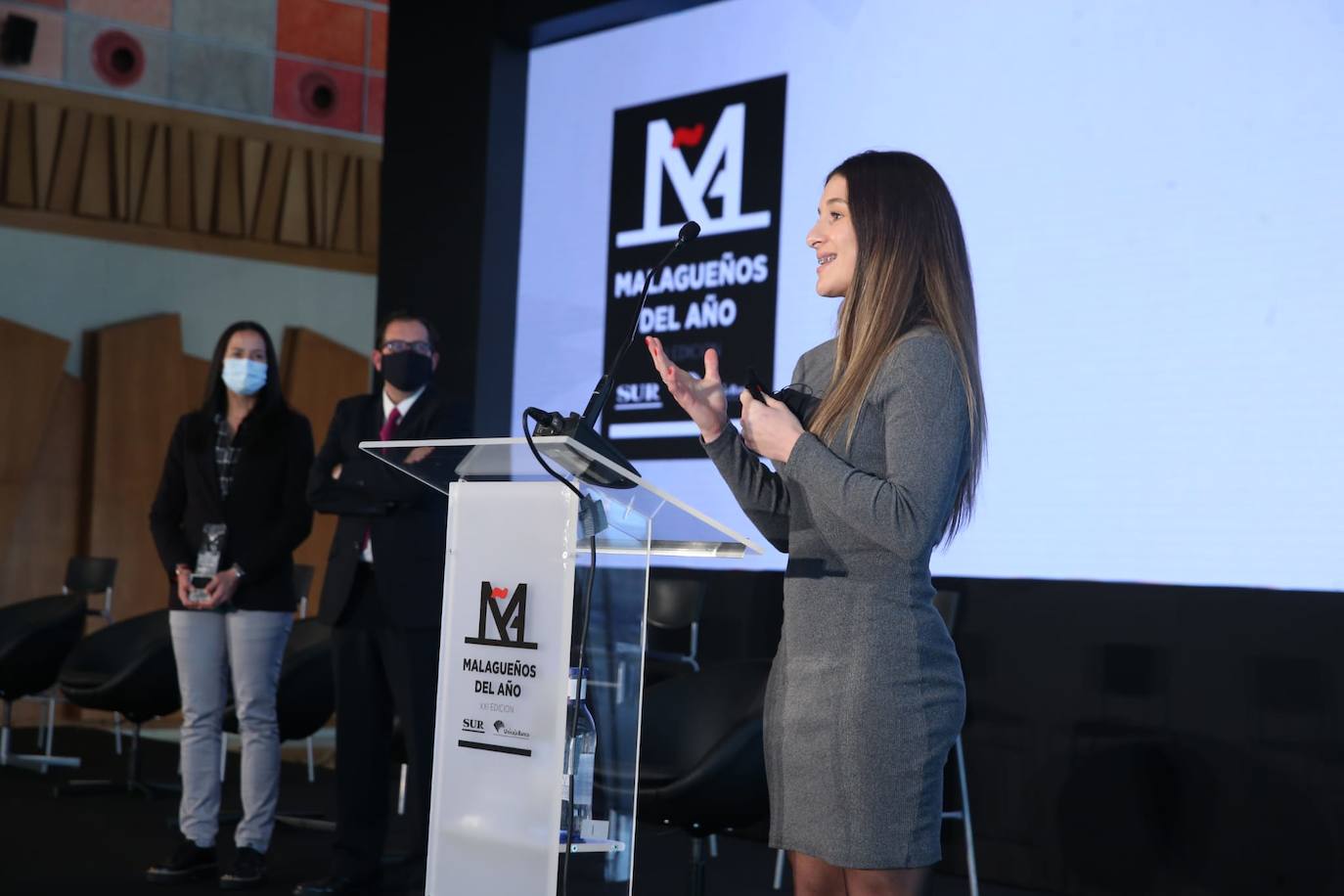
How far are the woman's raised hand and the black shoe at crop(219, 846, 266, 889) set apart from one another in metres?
3.01

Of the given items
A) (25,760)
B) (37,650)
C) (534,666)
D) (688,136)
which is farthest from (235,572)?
(25,760)

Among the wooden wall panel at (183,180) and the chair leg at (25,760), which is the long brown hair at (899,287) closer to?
the chair leg at (25,760)

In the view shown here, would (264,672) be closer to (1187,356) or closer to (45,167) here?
(1187,356)

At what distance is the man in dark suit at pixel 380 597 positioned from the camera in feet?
13.4

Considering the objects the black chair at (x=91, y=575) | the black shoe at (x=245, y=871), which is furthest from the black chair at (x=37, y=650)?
the black shoe at (x=245, y=871)

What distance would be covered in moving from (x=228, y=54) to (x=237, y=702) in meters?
7.31

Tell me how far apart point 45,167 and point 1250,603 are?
8.38m

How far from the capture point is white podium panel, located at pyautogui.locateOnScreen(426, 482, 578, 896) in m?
2.00

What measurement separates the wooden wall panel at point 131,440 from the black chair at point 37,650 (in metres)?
2.16

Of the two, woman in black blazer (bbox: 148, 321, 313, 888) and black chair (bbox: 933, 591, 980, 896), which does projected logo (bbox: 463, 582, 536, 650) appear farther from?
woman in black blazer (bbox: 148, 321, 313, 888)

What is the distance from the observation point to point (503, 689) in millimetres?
2080

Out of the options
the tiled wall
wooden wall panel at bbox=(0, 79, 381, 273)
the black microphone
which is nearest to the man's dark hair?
the black microphone

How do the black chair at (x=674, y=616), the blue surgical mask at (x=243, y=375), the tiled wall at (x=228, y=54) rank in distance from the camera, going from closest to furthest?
1. the blue surgical mask at (x=243, y=375)
2. the black chair at (x=674, y=616)
3. the tiled wall at (x=228, y=54)

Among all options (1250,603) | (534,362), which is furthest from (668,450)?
(1250,603)
